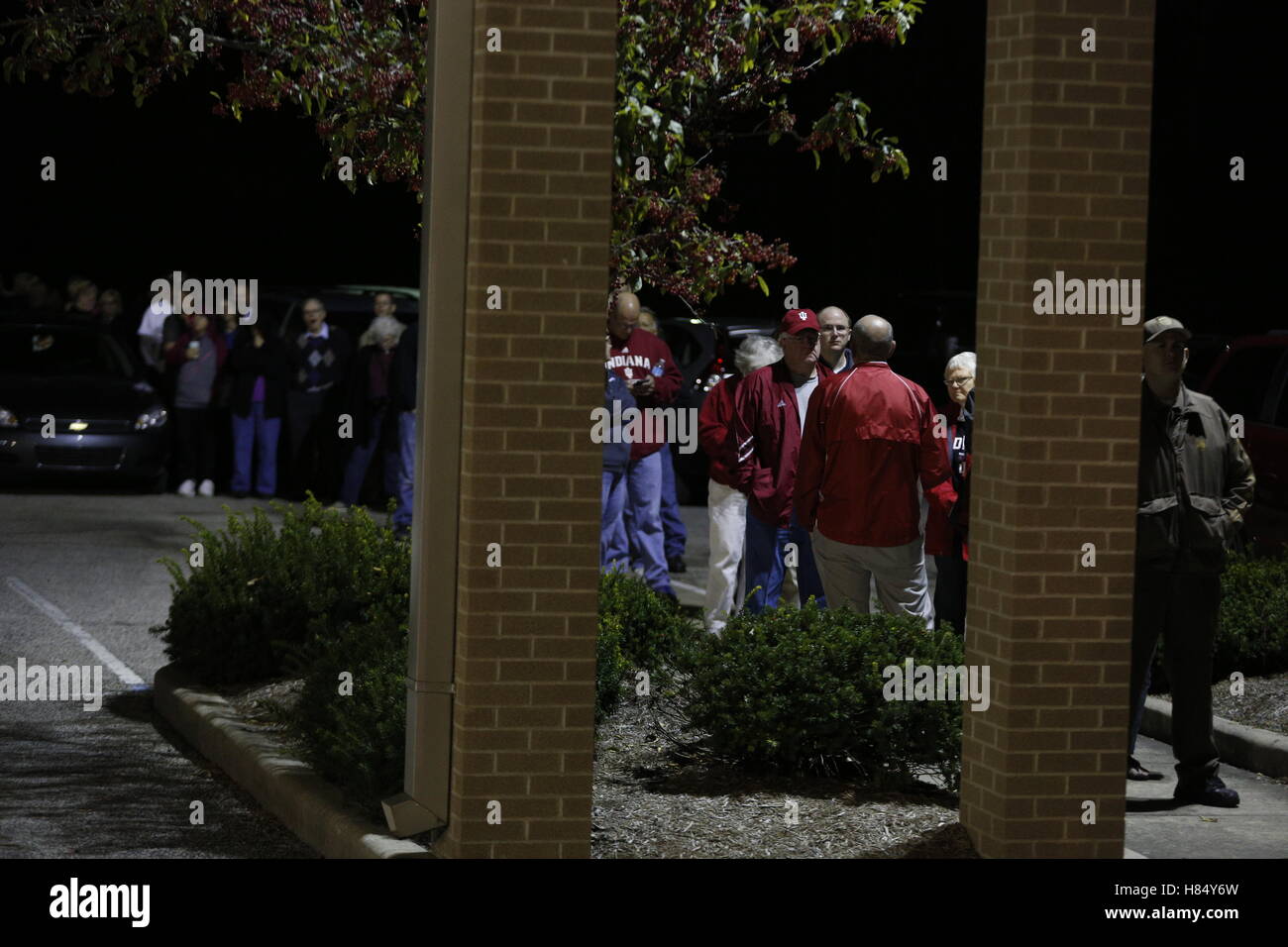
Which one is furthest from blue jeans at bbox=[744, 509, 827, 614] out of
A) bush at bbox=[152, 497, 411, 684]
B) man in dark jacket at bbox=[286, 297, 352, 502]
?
man in dark jacket at bbox=[286, 297, 352, 502]

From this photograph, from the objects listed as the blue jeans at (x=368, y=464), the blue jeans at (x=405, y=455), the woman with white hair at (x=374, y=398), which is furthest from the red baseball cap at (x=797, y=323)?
the blue jeans at (x=368, y=464)

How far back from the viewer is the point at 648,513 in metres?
13.1

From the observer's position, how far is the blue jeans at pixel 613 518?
13.0 metres

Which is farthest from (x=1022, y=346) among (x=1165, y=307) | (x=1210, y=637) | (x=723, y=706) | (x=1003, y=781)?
(x=1165, y=307)

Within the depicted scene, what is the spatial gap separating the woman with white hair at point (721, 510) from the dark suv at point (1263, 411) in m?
3.79

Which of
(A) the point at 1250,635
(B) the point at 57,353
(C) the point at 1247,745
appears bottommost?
(C) the point at 1247,745

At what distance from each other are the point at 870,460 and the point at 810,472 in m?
0.40

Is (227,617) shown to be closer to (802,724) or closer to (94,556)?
(802,724)

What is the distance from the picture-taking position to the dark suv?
13.6m

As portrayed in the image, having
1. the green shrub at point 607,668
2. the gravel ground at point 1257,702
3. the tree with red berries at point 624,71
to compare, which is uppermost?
the tree with red berries at point 624,71

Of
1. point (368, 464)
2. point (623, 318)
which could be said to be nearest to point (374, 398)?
point (368, 464)

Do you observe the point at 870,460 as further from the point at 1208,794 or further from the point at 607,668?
the point at 1208,794

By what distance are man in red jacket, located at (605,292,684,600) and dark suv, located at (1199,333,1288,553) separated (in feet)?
12.5

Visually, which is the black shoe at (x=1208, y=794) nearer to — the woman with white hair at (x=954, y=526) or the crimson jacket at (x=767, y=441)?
the woman with white hair at (x=954, y=526)
